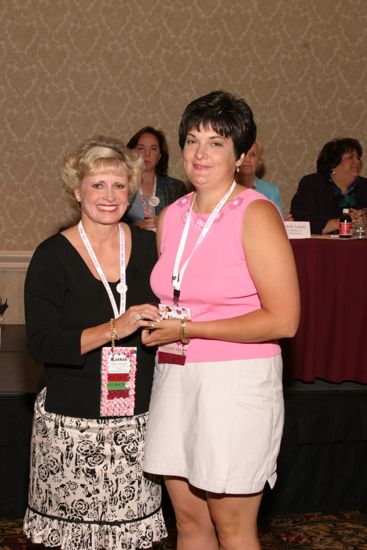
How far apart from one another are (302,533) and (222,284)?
1947 millimetres

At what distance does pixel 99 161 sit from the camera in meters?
2.44

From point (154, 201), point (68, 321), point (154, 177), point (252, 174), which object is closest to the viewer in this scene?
point (68, 321)

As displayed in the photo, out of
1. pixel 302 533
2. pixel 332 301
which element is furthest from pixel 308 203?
pixel 302 533

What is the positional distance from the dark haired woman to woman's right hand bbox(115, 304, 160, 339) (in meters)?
0.02

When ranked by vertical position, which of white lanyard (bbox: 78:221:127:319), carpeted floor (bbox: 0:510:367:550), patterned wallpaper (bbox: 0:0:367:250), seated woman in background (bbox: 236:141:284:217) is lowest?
carpeted floor (bbox: 0:510:367:550)

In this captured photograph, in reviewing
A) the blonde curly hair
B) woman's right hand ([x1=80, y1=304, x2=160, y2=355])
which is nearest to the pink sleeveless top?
woman's right hand ([x1=80, y1=304, x2=160, y2=355])

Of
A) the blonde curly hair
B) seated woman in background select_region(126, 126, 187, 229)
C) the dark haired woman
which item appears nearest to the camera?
the dark haired woman

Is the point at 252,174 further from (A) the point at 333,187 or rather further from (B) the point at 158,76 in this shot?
(B) the point at 158,76

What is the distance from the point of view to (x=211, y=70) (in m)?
7.17

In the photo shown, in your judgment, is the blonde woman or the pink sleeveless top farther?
the blonde woman

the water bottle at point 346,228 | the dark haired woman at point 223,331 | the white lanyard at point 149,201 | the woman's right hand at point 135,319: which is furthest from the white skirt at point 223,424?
the white lanyard at point 149,201

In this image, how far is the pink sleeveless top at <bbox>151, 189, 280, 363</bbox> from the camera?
219cm

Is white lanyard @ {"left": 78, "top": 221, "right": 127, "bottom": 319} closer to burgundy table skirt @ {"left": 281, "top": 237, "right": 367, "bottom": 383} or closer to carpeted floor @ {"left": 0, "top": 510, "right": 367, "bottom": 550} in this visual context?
carpeted floor @ {"left": 0, "top": 510, "right": 367, "bottom": 550}

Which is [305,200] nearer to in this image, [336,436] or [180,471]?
[336,436]
